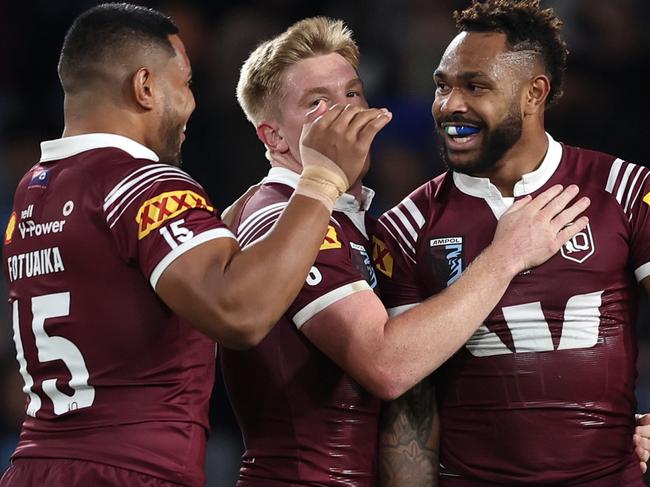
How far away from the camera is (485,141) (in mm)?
3979

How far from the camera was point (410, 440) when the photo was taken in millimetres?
4035

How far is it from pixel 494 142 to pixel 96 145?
1378 mm

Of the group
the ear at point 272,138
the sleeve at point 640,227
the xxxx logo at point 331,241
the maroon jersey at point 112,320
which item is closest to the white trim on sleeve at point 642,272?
the sleeve at point 640,227

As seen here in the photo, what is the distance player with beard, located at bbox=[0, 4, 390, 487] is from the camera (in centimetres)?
308

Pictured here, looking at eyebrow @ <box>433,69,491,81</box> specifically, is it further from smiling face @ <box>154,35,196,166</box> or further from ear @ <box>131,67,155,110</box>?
ear @ <box>131,67,155,110</box>

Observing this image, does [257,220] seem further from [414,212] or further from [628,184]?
[628,184]

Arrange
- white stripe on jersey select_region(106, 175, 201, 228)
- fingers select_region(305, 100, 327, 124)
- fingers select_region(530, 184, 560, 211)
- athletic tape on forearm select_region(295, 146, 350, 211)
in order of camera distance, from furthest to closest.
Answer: fingers select_region(305, 100, 327, 124)
fingers select_region(530, 184, 560, 211)
athletic tape on forearm select_region(295, 146, 350, 211)
white stripe on jersey select_region(106, 175, 201, 228)

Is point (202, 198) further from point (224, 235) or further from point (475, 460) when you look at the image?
point (475, 460)

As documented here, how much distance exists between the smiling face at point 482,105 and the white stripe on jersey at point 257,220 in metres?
0.63

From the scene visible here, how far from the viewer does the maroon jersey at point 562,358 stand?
380 cm

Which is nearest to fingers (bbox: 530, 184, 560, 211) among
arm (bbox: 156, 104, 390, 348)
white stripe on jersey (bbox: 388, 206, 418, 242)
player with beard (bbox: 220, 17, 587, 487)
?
player with beard (bbox: 220, 17, 587, 487)

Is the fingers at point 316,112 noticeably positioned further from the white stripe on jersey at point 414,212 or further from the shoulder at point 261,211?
the white stripe on jersey at point 414,212

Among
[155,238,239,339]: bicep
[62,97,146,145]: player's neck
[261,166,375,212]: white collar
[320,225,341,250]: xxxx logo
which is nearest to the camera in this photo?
[155,238,239,339]: bicep

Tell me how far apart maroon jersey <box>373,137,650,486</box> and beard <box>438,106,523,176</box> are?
0.56ft
